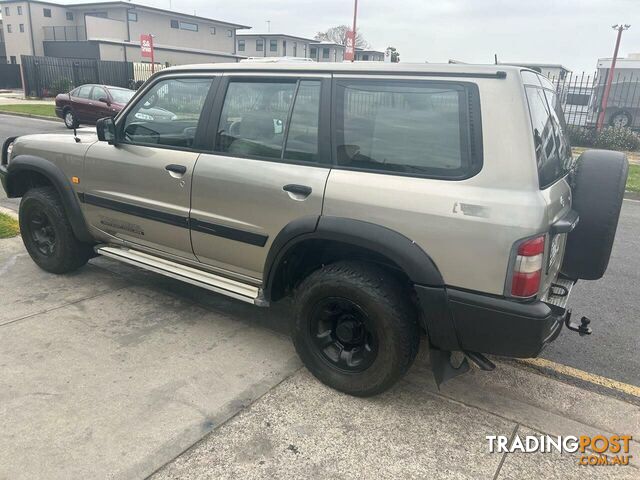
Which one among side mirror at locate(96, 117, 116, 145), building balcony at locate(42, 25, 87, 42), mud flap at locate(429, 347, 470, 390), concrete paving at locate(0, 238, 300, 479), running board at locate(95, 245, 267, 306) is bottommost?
concrete paving at locate(0, 238, 300, 479)

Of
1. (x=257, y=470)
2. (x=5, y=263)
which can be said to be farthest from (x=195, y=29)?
(x=257, y=470)

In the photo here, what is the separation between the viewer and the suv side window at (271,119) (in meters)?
3.07

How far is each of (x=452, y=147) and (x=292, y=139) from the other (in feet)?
3.25

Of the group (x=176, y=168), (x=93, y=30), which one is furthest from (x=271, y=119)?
(x=93, y=30)

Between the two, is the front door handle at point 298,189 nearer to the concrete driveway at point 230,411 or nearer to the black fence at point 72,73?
the concrete driveway at point 230,411

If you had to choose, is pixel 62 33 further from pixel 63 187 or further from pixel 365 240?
pixel 365 240

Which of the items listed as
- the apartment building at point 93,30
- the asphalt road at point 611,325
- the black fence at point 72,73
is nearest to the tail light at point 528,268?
the asphalt road at point 611,325

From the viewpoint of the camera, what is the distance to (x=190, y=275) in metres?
3.62

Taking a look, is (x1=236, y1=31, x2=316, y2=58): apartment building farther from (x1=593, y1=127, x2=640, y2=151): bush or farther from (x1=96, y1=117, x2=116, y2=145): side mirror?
(x1=96, y1=117, x2=116, y2=145): side mirror

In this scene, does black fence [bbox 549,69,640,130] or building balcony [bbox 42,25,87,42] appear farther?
building balcony [bbox 42,25,87,42]

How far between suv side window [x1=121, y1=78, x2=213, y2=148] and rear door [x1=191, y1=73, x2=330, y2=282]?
21cm

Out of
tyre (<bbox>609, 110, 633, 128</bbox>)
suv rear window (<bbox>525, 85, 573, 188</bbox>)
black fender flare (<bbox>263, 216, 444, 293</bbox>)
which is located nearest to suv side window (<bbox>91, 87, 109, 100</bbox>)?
black fender flare (<bbox>263, 216, 444, 293</bbox>)

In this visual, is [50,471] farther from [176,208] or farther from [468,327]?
[468,327]

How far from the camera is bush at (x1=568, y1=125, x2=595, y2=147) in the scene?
50.5ft
